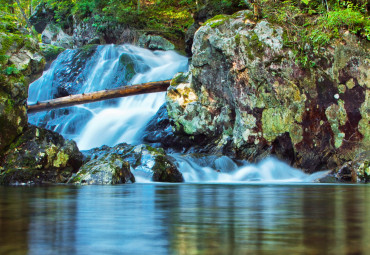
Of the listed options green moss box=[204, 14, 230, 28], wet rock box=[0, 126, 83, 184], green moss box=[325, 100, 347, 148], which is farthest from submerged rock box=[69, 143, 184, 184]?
green moss box=[204, 14, 230, 28]

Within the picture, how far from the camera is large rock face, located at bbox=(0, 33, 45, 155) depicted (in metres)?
9.22

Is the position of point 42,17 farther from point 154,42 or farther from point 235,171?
point 235,171

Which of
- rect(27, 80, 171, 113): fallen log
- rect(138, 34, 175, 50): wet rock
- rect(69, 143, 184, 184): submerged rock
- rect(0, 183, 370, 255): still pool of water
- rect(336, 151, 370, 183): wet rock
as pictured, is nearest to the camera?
rect(0, 183, 370, 255): still pool of water

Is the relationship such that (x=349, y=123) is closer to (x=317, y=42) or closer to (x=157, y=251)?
(x=317, y=42)

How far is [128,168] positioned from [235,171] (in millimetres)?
3125

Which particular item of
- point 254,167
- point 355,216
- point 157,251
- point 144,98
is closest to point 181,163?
point 254,167

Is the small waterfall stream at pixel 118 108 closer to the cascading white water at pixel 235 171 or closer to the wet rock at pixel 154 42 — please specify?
the cascading white water at pixel 235 171

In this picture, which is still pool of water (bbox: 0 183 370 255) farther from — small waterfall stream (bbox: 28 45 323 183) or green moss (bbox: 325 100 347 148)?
green moss (bbox: 325 100 347 148)

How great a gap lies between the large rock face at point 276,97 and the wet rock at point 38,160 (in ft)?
14.3

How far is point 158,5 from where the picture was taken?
2559 cm

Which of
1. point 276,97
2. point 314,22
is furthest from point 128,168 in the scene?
point 314,22

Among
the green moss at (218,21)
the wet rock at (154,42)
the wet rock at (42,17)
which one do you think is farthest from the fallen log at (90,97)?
the wet rock at (42,17)

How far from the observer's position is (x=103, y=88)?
17.1 metres

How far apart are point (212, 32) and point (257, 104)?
2.55m
